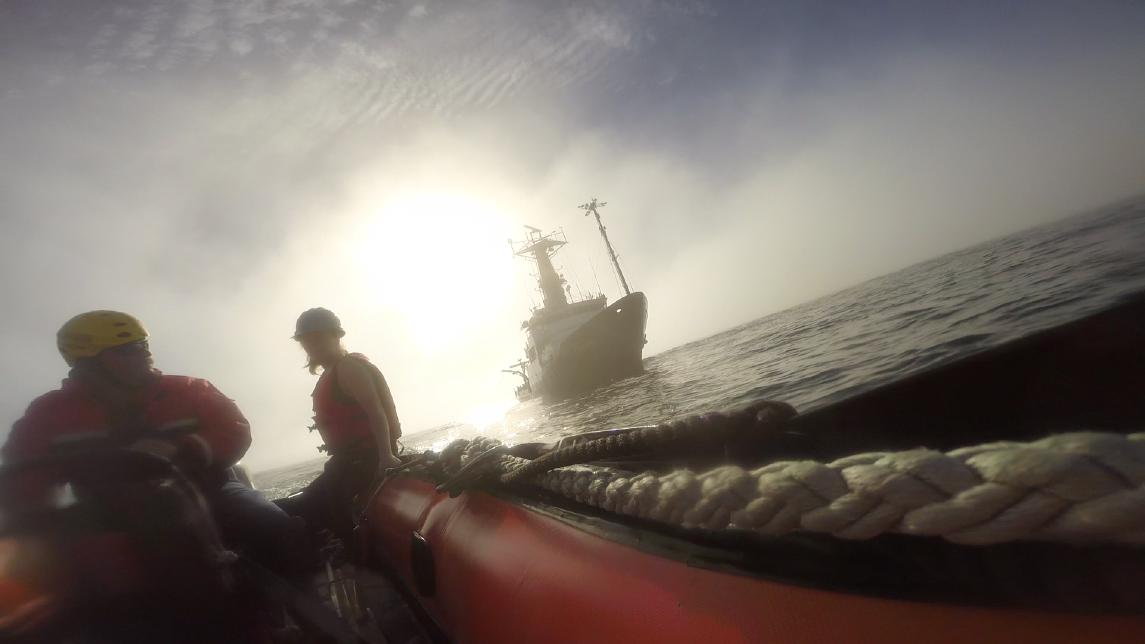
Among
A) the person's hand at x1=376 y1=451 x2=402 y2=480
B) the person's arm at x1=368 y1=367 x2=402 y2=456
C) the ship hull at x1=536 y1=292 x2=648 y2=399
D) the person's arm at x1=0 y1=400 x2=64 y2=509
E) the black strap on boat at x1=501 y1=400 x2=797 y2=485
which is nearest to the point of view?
the black strap on boat at x1=501 y1=400 x2=797 y2=485

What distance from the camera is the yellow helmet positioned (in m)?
2.22

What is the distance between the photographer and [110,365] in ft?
7.52

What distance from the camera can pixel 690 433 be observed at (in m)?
1.34

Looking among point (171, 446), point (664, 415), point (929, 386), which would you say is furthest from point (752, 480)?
point (664, 415)

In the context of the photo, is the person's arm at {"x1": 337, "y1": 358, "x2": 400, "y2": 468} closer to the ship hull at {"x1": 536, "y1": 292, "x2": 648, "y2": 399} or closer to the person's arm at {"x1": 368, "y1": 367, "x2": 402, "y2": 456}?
the person's arm at {"x1": 368, "y1": 367, "x2": 402, "y2": 456}

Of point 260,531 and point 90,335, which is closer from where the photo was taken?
point 90,335

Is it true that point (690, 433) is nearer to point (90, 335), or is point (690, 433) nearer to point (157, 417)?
point (157, 417)

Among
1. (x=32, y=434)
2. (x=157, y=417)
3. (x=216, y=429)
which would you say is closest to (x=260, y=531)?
(x=216, y=429)

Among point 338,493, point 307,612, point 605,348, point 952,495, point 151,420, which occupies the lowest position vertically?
point 605,348

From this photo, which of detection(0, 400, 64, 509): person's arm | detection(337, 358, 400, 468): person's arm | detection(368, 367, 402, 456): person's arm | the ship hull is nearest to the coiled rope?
detection(0, 400, 64, 509): person's arm

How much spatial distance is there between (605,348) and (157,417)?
25.3 m

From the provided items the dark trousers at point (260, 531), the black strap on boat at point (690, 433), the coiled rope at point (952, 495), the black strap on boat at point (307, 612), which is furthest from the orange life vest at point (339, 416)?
the coiled rope at point (952, 495)

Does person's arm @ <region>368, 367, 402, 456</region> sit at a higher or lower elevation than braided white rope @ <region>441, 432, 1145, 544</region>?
higher

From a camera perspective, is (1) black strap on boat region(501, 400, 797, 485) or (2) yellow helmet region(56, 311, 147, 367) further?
(2) yellow helmet region(56, 311, 147, 367)
